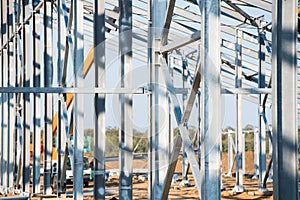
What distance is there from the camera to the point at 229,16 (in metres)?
12.7

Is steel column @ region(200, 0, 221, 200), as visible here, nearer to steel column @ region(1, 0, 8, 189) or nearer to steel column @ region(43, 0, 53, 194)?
steel column @ region(43, 0, 53, 194)

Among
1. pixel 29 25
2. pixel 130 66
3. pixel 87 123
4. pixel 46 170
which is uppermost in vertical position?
pixel 29 25

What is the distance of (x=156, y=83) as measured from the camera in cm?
606

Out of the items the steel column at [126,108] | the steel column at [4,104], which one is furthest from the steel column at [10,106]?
the steel column at [126,108]

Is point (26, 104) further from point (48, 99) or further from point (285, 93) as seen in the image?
point (285, 93)

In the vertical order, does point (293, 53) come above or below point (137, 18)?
below

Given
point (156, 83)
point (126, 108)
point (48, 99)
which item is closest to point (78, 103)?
point (126, 108)

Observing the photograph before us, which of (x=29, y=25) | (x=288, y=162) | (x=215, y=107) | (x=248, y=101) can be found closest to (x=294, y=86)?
(x=288, y=162)

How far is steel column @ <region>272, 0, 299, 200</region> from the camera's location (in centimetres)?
345

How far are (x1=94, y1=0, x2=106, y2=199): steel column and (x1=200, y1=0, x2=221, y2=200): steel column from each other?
241 centimetres

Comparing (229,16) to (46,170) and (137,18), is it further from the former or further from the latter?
(46,170)

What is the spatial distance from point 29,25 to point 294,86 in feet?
34.5

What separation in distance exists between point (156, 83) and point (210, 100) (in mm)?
1617

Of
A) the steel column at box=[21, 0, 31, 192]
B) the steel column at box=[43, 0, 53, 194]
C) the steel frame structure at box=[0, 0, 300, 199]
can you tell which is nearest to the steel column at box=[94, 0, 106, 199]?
the steel frame structure at box=[0, 0, 300, 199]
